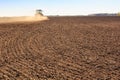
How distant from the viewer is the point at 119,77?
970cm

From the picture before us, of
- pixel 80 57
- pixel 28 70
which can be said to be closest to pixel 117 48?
pixel 80 57

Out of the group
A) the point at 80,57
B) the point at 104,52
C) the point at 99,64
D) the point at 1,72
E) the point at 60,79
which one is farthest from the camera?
the point at 104,52

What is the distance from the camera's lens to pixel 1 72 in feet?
35.8

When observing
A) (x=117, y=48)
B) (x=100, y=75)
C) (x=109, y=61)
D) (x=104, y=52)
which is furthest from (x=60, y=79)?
(x=117, y=48)

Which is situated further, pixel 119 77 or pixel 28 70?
pixel 28 70

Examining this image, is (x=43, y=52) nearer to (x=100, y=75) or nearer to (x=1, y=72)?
(x=1, y=72)

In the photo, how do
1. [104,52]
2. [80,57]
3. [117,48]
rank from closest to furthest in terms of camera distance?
[80,57] → [104,52] → [117,48]

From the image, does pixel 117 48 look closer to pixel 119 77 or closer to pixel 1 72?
pixel 119 77

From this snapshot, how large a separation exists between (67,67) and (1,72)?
2.56 m

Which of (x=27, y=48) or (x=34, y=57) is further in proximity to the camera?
(x=27, y=48)

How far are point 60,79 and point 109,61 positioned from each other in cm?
342

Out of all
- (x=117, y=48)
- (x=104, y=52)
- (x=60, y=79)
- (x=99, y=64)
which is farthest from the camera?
(x=117, y=48)

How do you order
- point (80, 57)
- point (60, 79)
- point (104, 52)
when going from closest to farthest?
point (60, 79)
point (80, 57)
point (104, 52)

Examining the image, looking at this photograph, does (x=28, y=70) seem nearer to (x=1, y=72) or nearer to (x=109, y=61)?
(x=1, y=72)
